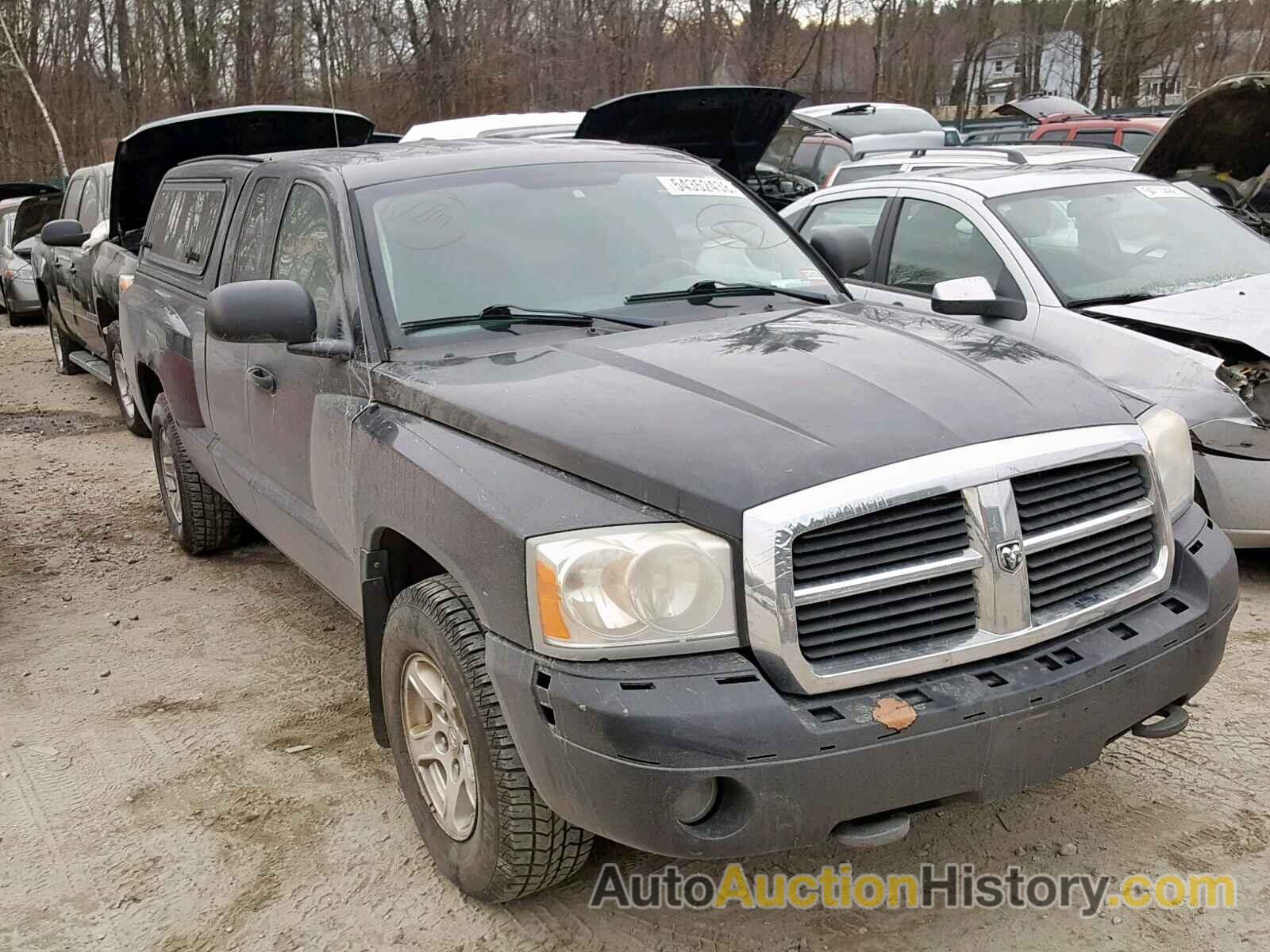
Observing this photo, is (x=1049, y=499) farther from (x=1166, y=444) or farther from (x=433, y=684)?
(x=433, y=684)

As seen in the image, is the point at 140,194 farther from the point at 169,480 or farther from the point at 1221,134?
the point at 1221,134

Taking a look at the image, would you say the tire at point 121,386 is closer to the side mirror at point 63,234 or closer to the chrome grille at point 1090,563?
the side mirror at point 63,234

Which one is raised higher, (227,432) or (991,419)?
(991,419)

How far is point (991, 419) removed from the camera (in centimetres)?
270

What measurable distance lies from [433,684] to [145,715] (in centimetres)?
177

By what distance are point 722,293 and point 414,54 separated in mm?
28616

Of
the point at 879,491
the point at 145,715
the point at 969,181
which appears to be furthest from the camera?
the point at 969,181

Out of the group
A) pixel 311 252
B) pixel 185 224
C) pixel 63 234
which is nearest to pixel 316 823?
pixel 311 252

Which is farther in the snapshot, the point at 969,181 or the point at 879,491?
the point at 969,181

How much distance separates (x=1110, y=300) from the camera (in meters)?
5.43

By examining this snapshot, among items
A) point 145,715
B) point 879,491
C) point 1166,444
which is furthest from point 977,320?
point 145,715

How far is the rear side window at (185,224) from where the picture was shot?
5.12 metres

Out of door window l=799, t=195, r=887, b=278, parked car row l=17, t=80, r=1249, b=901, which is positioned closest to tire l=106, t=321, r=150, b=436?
parked car row l=17, t=80, r=1249, b=901

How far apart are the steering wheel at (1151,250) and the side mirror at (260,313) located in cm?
405
